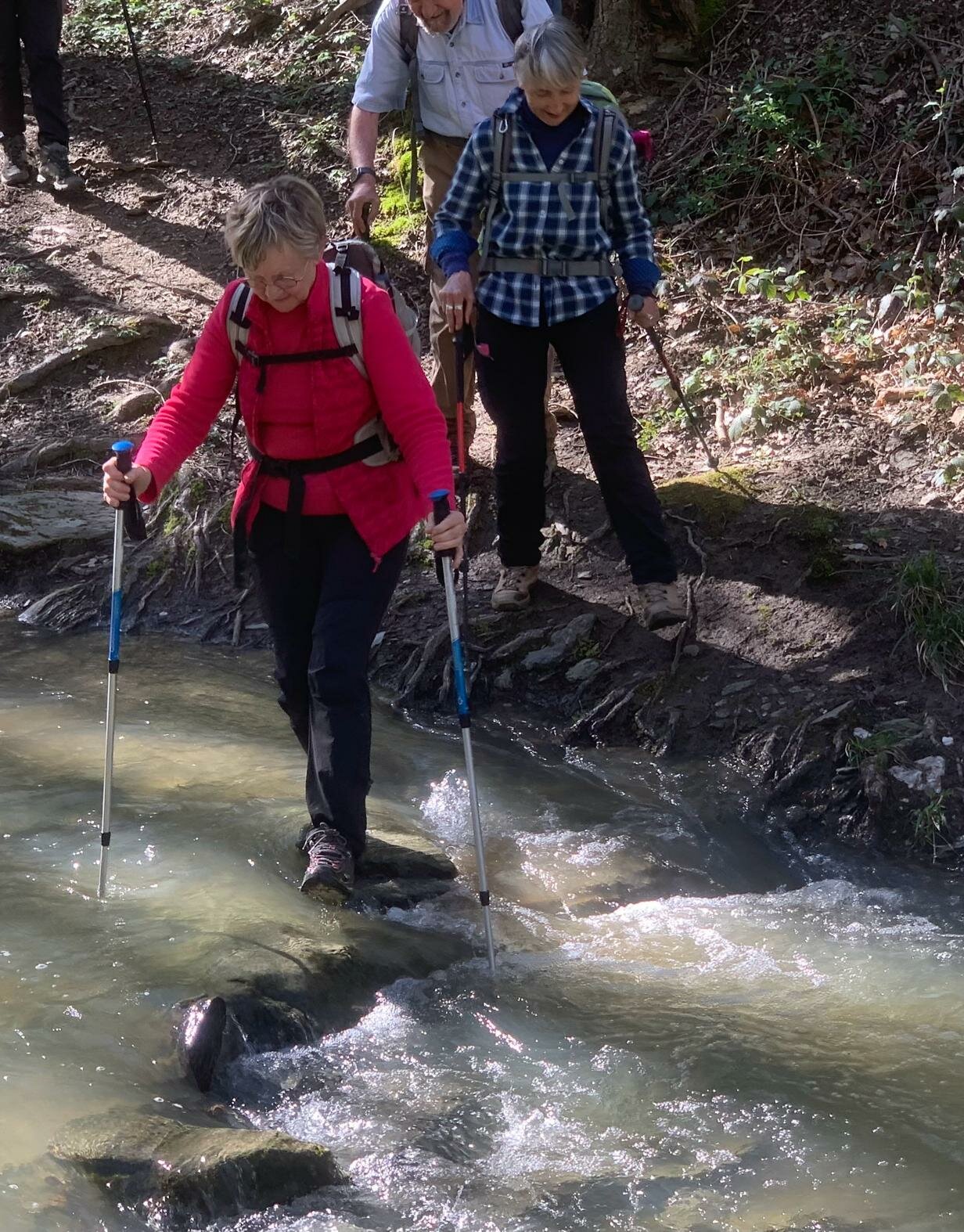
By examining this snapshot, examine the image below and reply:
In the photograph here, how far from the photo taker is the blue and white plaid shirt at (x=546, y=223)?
19.1 feet

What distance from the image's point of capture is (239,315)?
14.5 feet

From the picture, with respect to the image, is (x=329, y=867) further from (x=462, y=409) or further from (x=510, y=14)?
(x=510, y=14)

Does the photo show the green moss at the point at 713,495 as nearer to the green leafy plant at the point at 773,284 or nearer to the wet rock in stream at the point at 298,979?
the green leafy plant at the point at 773,284

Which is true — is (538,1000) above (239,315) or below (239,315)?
below

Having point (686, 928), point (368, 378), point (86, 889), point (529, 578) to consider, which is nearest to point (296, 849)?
point (86, 889)

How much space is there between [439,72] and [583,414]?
188 centimetres

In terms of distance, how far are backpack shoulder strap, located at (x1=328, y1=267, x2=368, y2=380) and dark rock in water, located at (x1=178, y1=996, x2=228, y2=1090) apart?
206 centimetres

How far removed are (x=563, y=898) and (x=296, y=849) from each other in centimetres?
103

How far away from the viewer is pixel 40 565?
27.3 feet

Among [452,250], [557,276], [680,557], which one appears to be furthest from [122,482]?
[680,557]

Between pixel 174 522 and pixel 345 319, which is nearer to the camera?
pixel 345 319

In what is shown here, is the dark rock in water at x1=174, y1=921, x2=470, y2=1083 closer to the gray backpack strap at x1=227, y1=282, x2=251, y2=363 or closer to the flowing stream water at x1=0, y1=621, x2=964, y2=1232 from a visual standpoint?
the flowing stream water at x1=0, y1=621, x2=964, y2=1232

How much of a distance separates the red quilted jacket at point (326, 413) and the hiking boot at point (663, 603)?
2066 millimetres

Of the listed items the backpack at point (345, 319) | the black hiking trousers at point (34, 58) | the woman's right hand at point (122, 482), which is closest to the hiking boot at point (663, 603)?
the backpack at point (345, 319)
